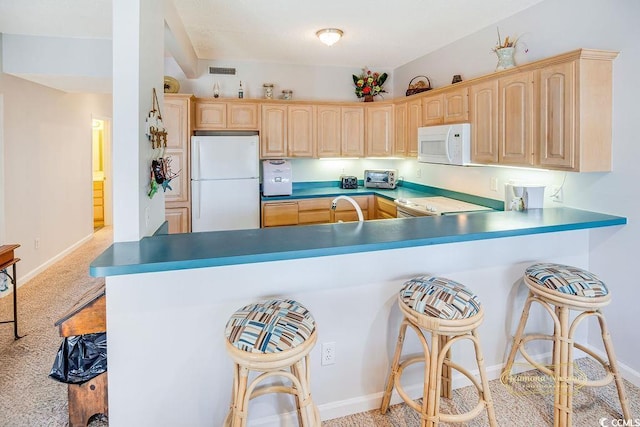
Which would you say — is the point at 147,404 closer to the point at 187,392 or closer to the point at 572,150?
the point at 187,392

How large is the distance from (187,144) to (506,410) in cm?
368

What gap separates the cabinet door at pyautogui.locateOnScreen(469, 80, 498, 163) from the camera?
2955 millimetres

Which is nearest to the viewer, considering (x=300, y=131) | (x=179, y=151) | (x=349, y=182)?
(x=179, y=151)

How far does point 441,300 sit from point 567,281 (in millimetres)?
762

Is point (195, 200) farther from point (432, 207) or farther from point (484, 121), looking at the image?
point (484, 121)

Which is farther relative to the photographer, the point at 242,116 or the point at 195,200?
the point at 242,116

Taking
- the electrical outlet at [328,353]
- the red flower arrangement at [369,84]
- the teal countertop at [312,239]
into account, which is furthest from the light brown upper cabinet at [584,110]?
the red flower arrangement at [369,84]

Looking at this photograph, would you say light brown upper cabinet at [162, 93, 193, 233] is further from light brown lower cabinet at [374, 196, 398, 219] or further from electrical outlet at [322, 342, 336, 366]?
electrical outlet at [322, 342, 336, 366]

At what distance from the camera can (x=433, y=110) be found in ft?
Answer: 12.4

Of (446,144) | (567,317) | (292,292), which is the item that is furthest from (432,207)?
(292,292)

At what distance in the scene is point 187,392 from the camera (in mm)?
1746

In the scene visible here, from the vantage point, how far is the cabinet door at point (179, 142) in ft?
13.1

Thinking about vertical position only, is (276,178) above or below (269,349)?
above

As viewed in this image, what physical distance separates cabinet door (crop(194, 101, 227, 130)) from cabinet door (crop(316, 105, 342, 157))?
1.18m
